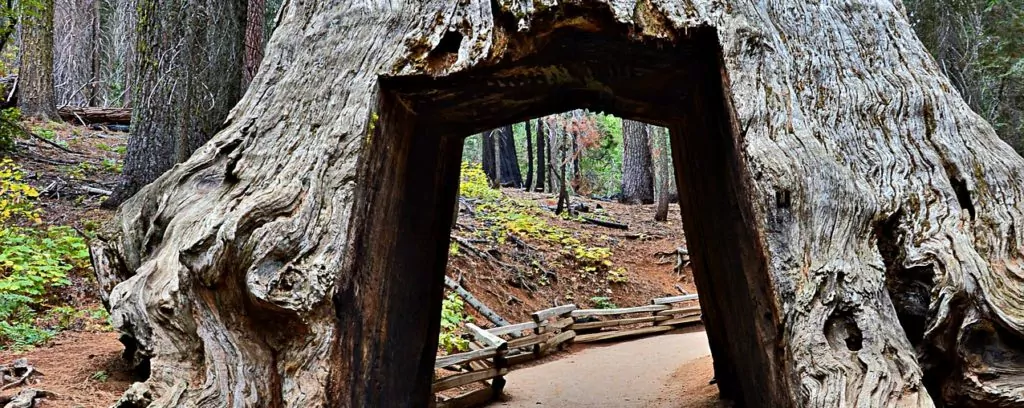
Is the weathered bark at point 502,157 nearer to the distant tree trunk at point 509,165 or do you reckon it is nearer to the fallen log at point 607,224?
the distant tree trunk at point 509,165

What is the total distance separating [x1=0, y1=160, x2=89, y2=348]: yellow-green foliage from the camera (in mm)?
5641

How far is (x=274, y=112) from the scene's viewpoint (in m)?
3.88

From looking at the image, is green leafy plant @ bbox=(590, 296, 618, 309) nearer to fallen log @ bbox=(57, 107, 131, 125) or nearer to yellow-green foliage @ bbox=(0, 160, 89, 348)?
yellow-green foliage @ bbox=(0, 160, 89, 348)

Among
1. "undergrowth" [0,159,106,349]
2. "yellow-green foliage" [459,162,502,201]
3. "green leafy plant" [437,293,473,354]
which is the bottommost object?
"green leafy plant" [437,293,473,354]

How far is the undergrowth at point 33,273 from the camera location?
18.5ft

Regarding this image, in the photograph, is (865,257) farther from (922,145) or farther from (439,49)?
(439,49)

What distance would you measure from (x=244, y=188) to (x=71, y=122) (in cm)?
1439

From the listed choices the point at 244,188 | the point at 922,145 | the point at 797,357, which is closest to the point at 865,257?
the point at 797,357

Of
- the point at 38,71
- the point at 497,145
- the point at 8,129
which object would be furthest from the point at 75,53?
the point at 497,145

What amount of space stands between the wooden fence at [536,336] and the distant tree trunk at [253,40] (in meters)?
4.25

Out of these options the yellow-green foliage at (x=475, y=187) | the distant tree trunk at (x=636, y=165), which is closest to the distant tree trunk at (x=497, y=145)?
the yellow-green foliage at (x=475, y=187)

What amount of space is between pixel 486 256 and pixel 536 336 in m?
Answer: 2.74

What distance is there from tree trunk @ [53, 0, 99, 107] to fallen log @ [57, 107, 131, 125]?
1808mm

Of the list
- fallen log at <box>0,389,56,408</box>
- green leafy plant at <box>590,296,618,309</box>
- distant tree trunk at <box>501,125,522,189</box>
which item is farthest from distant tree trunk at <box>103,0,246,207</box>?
distant tree trunk at <box>501,125,522,189</box>
